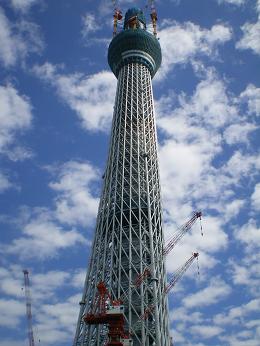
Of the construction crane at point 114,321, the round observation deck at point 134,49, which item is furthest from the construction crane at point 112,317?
the round observation deck at point 134,49

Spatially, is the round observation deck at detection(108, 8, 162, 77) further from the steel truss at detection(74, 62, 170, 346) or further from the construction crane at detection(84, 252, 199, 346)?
the construction crane at detection(84, 252, 199, 346)

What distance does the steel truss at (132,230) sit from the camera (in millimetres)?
67606

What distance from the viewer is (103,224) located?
79.3 m

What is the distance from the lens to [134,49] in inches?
4028

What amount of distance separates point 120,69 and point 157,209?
1498 inches

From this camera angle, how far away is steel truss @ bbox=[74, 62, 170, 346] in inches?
2662

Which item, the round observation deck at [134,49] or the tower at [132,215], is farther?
the round observation deck at [134,49]

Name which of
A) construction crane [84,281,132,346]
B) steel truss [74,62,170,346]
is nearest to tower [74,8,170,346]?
steel truss [74,62,170,346]

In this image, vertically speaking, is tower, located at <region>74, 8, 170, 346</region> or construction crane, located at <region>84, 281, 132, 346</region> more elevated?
tower, located at <region>74, 8, 170, 346</region>

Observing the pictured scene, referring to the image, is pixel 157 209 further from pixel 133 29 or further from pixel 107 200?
pixel 133 29

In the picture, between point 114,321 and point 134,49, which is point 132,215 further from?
point 134,49

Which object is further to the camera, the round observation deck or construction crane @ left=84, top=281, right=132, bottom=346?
the round observation deck

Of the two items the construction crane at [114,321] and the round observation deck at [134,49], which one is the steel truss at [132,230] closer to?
the construction crane at [114,321]

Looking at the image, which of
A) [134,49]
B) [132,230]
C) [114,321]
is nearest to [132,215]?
[132,230]
